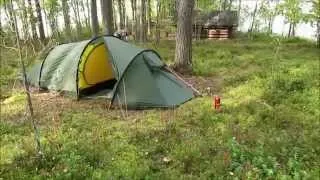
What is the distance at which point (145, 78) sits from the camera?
10.3m

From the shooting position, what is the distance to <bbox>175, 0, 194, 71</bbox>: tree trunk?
12828mm

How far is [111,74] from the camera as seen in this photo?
40.0 feet

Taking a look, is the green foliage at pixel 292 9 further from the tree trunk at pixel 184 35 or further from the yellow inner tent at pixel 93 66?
the yellow inner tent at pixel 93 66

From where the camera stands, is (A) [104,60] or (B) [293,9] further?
(B) [293,9]

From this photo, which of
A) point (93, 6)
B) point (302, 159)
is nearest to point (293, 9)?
point (93, 6)

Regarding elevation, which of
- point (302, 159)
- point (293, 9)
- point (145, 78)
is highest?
point (293, 9)

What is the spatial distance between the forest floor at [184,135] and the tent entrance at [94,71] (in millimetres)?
750

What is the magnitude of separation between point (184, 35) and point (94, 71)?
3.20 m

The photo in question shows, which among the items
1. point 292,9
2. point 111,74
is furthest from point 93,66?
point 292,9

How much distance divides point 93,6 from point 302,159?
13771 mm

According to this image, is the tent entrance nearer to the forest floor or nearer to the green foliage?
the forest floor

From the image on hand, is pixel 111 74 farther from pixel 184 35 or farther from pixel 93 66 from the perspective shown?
pixel 184 35

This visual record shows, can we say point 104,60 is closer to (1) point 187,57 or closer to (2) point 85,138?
(1) point 187,57

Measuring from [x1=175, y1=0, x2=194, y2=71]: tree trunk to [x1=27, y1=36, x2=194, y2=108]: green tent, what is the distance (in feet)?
6.96
